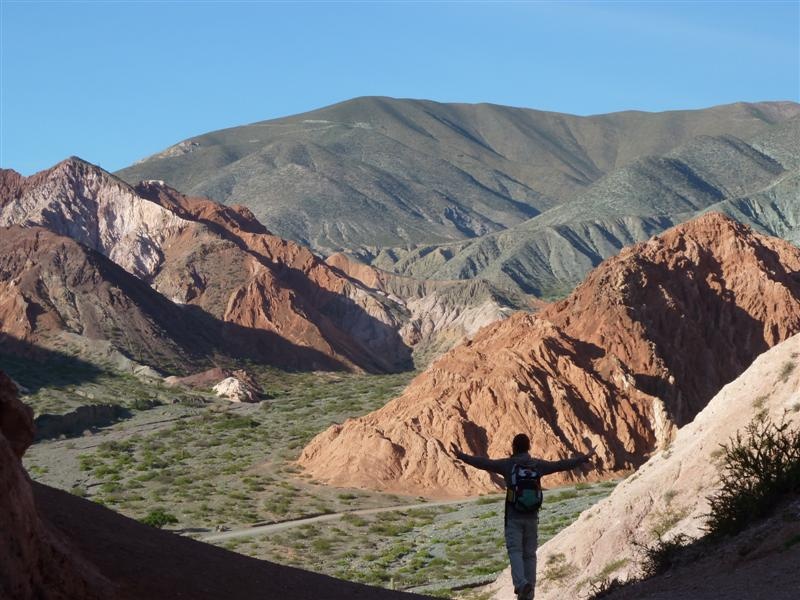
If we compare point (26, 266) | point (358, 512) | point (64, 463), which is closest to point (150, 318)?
point (26, 266)

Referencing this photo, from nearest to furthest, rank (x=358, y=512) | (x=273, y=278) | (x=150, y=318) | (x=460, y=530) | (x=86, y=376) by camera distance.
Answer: (x=460, y=530), (x=358, y=512), (x=86, y=376), (x=150, y=318), (x=273, y=278)

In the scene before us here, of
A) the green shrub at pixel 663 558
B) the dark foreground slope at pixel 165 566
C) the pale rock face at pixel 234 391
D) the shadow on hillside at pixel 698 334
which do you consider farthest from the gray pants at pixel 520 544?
the pale rock face at pixel 234 391

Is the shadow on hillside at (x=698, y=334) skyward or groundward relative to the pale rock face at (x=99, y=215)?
groundward

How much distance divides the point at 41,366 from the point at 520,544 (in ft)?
291

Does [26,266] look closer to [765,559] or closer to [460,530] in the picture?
[460,530]

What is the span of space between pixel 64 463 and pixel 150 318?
4726cm

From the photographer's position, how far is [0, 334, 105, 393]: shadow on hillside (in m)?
94.7

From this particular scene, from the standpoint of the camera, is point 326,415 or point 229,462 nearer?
point 229,462

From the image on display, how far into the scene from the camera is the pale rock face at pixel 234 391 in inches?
3819

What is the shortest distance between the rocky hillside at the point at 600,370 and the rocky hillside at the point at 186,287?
1842 inches

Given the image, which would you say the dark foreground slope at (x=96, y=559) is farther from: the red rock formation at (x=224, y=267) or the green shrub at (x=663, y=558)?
the red rock formation at (x=224, y=267)

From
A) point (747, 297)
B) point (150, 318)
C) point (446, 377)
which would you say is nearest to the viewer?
point (446, 377)

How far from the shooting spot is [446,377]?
63812 millimetres

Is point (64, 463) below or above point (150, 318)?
below
